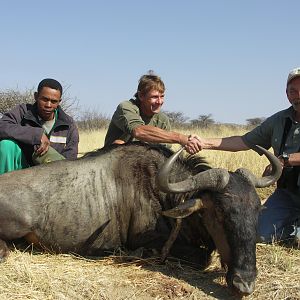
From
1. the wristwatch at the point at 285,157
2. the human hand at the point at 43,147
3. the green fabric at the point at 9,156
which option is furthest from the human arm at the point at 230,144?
the green fabric at the point at 9,156

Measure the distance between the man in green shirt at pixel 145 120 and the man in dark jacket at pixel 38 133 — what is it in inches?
28.7

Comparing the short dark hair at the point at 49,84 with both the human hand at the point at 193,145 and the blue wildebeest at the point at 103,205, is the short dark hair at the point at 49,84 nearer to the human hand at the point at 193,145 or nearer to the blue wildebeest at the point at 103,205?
the blue wildebeest at the point at 103,205

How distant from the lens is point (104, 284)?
4.58 meters

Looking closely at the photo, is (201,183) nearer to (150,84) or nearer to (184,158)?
(184,158)

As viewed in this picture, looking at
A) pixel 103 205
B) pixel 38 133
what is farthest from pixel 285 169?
pixel 38 133

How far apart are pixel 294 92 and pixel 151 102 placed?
6.96ft

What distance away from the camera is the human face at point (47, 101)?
689 centimetres

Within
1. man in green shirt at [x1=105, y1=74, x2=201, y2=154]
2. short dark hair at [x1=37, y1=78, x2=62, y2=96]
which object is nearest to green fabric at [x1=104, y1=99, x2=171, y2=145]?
man in green shirt at [x1=105, y1=74, x2=201, y2=154]

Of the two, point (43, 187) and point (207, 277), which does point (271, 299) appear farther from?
point (43, 187)

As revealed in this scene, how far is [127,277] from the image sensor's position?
4.87 m

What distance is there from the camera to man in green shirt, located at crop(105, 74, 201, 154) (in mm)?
6395

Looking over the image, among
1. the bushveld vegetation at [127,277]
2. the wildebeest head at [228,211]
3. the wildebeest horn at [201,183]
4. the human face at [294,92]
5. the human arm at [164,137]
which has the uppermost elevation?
the human face at [294,92]

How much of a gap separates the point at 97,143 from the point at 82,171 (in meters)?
13.1

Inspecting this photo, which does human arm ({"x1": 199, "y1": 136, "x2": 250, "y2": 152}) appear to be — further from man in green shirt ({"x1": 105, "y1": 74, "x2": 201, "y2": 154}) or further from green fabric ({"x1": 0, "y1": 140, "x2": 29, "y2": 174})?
green fabric ({"x1": 0, "y1": 140, "x2": 29, "y2": 174})
